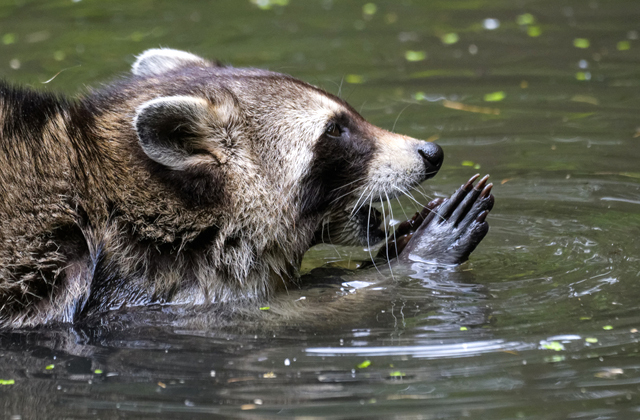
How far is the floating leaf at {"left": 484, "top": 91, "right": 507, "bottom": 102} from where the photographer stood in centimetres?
930

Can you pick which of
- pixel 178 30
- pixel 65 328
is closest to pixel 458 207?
pixel 65 328

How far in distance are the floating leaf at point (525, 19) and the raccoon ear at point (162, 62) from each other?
21.3 feet

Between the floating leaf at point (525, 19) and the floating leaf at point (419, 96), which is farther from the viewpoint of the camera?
the floating leaf at point (525, 19)

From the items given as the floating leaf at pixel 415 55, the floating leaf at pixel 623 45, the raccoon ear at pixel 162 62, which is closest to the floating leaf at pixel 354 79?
the floating leaf at pixel 415 55

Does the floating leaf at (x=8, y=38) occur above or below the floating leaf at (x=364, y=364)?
below

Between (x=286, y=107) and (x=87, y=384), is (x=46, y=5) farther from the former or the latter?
(x=87, y=384)

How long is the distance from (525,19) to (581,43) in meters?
1.30

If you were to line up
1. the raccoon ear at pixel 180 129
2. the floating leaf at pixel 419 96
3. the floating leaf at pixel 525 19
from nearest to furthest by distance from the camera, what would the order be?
the raccoon ear at pixel 180 129, the floating leaf at pixel 419 96, the floating leaf at pixel 525 19

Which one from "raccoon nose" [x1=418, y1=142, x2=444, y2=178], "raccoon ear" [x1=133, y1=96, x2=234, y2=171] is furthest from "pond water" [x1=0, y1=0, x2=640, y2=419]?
"raccoon ear" [x1=133, y1=96, x2=234, y2=171]

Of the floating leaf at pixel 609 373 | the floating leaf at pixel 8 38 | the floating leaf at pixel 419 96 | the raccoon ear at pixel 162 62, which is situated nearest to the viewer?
the floating leaf at pixel 609 373

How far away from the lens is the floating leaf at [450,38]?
11195mm

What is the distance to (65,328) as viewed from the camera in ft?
17.4

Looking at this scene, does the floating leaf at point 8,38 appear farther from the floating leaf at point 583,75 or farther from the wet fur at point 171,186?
the floating leaf at point 583,75

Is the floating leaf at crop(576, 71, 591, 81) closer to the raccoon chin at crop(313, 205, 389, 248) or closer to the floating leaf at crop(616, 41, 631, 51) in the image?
the floating leaf at crop(616, 41, 631, 51)
